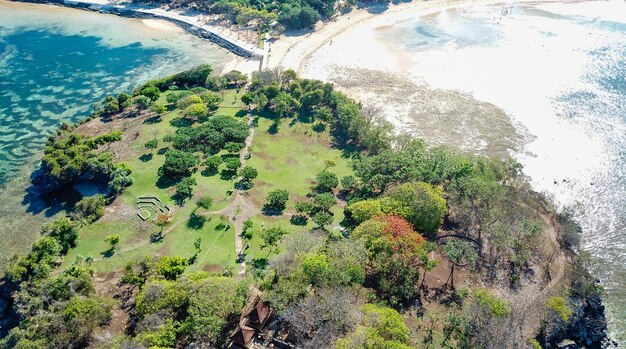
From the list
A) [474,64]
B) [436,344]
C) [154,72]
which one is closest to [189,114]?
[154,72]

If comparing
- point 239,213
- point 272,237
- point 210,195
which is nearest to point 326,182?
point 239,213

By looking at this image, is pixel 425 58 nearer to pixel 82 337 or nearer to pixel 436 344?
pixel 436 344

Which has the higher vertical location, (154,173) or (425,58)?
(425,58)

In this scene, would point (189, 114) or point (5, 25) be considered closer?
point (189, 114)

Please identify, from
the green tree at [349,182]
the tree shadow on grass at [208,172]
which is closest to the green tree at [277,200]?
the green tree at [349,182]

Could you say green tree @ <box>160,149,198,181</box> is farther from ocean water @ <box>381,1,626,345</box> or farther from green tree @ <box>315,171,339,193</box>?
ocean water @ <box>381,1,626,345</box>

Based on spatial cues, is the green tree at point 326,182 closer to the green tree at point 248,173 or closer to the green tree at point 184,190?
the green tree at point 248,173
